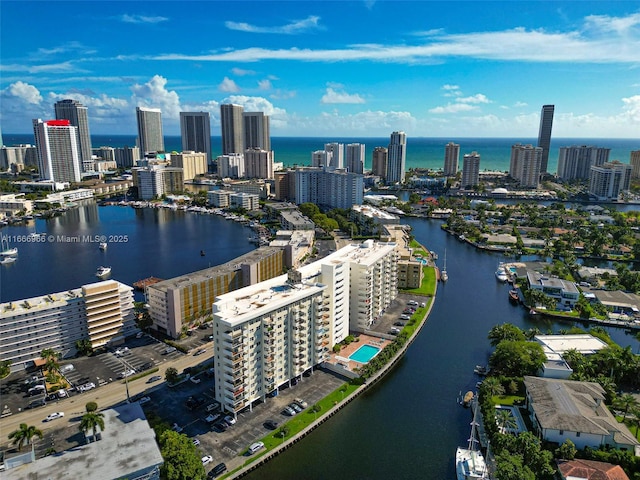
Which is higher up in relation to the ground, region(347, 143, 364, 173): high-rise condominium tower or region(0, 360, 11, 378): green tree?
region(347, 143, 364, 173): high-rise condominium tower

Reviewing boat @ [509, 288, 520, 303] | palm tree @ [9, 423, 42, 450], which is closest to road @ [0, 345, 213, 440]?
palm tree @ [9, 423, 42, 450]

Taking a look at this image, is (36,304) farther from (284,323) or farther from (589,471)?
(589,471)

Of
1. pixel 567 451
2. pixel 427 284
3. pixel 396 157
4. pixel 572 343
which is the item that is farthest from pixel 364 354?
pixel 396 157

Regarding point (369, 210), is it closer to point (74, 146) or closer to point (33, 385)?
point (33, 385)

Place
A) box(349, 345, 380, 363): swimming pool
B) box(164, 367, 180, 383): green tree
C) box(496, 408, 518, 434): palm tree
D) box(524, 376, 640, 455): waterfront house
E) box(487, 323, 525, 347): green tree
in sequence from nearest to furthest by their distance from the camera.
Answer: box(524, 376, 640, 455): waterfront house < box(496, 408, 518, 434): palm tree < box(164, 367, 180, 383): green tree < box(349, 345, 380, 363): swimming pool < box(487, 323, 525, 347): green tree

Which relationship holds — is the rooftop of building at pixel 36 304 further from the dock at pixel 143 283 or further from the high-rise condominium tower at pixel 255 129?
the high-rise condominium tower at pixel 255 129

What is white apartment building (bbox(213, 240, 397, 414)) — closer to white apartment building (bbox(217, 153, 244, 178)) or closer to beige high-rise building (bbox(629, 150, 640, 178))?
white apartment building (bbox(217, 153, 244, 178))

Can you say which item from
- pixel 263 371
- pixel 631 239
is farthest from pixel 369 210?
pixel 263 371

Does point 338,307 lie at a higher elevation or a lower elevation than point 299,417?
higher
